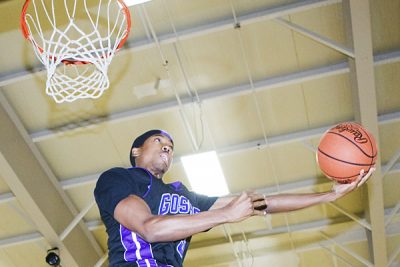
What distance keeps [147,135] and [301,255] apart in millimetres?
6646

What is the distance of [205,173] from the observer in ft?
23.7

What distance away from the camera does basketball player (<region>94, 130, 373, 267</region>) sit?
244 cm

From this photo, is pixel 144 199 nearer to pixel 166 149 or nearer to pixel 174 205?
pixel 174 205

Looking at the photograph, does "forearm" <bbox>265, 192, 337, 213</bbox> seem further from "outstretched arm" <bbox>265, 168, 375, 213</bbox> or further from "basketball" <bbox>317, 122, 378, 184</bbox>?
"basketball" <bbox>317, 122, 378, 184</bbox>

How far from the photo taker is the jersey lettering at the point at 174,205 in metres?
2.98

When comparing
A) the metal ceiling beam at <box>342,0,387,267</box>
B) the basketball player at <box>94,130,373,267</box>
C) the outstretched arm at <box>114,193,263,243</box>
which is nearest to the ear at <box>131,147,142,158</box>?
the basketball player at <box>94,130,373,267</box>

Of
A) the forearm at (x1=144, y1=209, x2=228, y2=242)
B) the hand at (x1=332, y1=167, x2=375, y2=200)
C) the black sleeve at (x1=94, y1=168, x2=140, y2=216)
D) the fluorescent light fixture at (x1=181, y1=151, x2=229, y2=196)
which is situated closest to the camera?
the forearm at (x1=144, y1=209, x2=228, y2=242)

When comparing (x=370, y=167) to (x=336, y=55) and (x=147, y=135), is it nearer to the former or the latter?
(x=147, y=135)

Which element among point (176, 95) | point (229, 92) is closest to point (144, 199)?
point (176, 95)

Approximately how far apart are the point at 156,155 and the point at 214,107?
3773 mm

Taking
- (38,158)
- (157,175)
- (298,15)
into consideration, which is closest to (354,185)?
A: (157,175)

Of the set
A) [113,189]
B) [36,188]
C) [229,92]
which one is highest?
[113,189]

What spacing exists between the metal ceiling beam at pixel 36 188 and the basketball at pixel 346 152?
4.39 m

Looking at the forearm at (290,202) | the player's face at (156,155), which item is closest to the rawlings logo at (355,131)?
the forearm at (290,202)
